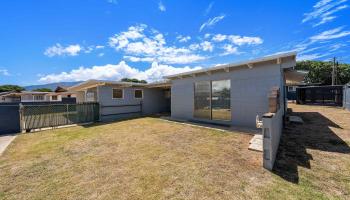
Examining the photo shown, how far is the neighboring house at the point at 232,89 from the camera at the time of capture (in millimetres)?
7059

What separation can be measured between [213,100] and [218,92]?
0.53m

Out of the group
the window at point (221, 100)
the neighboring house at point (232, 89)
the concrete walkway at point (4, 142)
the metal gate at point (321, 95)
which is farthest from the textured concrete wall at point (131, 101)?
the metal gate at point (321, 95)

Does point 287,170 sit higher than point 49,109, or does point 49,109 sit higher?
point 49,109

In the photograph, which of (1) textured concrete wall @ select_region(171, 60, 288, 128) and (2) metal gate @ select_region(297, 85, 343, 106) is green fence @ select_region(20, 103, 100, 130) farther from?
(2) metal gate @ select_region(297, 85, 343, 106)

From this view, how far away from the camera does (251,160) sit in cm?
431

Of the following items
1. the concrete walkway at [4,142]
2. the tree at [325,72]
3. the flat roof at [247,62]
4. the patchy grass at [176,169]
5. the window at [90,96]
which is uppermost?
the tree at [325,72]

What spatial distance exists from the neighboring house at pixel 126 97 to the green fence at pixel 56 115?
798 mm

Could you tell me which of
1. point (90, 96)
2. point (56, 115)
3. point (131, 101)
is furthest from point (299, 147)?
point (90, 96)

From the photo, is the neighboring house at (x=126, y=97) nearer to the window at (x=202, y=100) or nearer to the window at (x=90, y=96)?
the window at (x=90, y=96)

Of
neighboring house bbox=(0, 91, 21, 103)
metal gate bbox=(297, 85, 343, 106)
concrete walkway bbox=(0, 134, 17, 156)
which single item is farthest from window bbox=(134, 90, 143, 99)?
neighboring house bbox=(0, 91, 21, 103)

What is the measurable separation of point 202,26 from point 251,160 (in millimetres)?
10781

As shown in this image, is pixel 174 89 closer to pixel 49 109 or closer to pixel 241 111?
pixel 241 111

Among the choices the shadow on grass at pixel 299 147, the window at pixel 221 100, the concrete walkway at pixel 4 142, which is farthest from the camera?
the window at pixel 221 100

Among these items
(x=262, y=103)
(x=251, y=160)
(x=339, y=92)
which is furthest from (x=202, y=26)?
(x=339, y=92)
